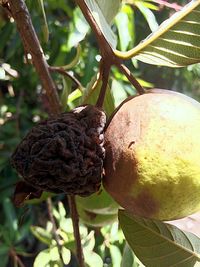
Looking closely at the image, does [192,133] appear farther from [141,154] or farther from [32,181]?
[32,181]

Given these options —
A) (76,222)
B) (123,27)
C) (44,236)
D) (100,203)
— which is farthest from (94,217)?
(123,27)

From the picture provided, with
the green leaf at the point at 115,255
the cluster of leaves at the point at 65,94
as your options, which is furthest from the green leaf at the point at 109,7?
the green leaf at the point at 115,255

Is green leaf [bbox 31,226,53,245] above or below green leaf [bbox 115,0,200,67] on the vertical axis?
below

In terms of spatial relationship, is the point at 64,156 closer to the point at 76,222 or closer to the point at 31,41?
the point at 76,222

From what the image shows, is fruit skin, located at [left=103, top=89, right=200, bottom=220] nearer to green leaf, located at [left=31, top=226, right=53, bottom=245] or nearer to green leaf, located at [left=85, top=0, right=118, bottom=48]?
green leaf, located at [left=85, top=0, right=118, bottom=48]

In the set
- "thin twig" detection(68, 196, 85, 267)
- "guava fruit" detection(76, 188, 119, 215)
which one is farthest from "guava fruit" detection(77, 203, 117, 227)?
"thin twig" detection(68, 196, 85, 267)

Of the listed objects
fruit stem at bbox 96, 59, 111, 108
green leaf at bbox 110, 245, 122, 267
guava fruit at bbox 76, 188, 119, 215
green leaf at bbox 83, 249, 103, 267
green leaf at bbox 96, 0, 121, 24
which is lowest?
green leaf at bbox 110, 245, 122, 267
